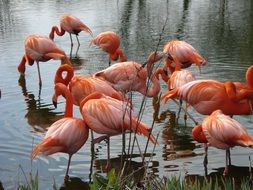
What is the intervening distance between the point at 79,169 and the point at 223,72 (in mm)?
4205

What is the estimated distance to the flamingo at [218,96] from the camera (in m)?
5.41

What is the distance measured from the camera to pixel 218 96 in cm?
543

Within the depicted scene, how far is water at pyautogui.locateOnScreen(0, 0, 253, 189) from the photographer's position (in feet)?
15.8

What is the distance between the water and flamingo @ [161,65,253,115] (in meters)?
0.37

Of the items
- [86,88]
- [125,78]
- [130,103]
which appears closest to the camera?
[130,103]

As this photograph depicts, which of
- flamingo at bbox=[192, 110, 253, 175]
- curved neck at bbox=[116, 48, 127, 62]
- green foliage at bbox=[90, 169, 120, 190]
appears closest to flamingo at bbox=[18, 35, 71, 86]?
curved neck at bbox=[116, 48, 127, 62]

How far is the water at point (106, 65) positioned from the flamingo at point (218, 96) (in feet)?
1.22

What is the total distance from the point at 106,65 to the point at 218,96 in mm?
4247

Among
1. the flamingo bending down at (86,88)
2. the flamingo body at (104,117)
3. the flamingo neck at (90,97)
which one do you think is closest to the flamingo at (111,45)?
the flamingo bending down at (86,88)

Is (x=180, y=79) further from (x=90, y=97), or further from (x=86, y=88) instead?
(x=90, y=97)

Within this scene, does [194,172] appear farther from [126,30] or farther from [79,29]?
[126,30]

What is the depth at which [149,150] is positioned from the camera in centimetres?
513

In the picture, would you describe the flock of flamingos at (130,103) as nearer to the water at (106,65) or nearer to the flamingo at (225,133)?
the flamingo at (225,133)

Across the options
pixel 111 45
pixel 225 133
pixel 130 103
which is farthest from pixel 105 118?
pixel 111 45
